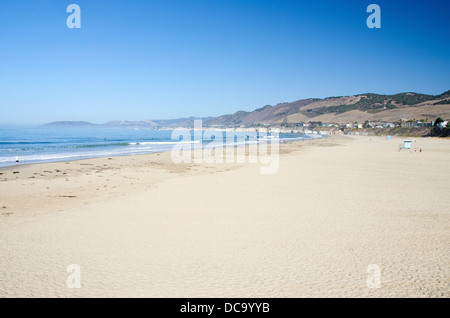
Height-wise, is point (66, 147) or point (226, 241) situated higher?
point (66, 147)

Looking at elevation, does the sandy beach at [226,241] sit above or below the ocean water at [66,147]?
below

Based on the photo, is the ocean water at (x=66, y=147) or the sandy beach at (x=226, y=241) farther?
the ocean water at (x=66, y=147)

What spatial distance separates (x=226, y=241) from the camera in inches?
213

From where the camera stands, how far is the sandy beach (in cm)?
389

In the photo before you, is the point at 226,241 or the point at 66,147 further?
the point at 66,147

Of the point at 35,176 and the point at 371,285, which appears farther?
the point at 35,176

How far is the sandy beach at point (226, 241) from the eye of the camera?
12.8 feet

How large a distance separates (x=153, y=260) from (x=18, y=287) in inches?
70.9

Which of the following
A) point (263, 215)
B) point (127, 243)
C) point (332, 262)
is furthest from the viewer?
point (263, 215)
